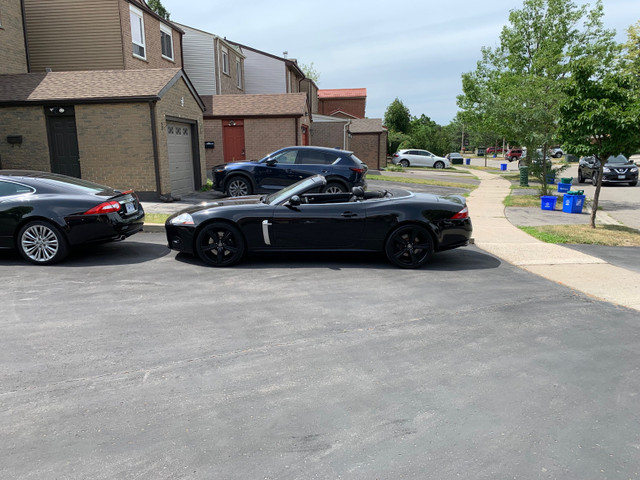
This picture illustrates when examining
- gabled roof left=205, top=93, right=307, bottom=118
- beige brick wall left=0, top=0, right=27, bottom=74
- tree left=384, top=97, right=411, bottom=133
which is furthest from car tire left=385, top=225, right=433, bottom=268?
tree left=384, top=97, right=411, bottom=133

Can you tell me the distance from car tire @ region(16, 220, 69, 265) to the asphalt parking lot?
2.60ft

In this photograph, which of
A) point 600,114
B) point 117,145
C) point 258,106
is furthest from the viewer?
point 258,106

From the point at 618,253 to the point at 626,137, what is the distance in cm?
321

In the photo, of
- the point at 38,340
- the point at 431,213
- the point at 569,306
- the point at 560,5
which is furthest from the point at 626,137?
the point at 560,5

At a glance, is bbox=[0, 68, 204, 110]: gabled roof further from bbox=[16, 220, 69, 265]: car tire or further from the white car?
the white car

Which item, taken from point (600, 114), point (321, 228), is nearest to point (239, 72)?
point (600, 114)

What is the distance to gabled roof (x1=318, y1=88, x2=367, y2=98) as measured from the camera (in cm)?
5419

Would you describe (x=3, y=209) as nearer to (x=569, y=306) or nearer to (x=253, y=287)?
(x=253, y=287)

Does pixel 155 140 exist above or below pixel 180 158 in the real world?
above

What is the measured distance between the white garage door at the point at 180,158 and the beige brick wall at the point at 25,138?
3.29m

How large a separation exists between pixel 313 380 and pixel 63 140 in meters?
13.1

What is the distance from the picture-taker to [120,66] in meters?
19.0

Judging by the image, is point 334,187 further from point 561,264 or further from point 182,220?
point 561,264

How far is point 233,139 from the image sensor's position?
76.9 feet
